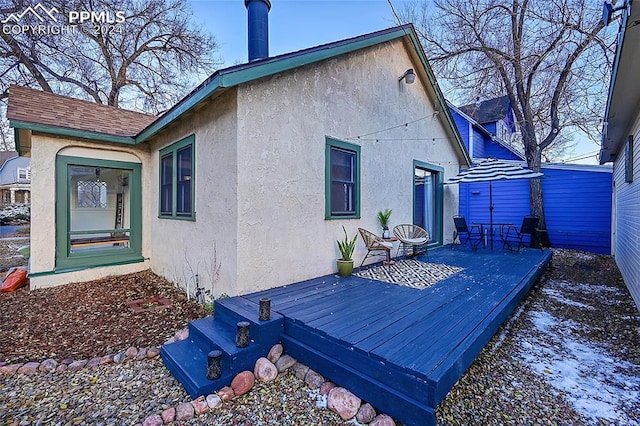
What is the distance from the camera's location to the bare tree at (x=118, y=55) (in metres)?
11.1

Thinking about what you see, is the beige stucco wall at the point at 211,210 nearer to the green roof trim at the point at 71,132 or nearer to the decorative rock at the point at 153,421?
the green roof trim at the point at 71,132

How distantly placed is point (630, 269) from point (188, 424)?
674cm

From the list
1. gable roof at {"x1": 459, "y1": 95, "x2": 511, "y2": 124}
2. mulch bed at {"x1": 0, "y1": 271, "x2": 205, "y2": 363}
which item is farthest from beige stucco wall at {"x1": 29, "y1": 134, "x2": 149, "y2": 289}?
gable roof at {"x1": 459, "y1": 95, "x2": 511, "y2": 124}

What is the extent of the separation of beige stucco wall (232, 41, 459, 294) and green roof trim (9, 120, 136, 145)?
11.8ft

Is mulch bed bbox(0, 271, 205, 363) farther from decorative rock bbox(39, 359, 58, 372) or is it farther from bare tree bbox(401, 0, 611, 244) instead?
bare tree bbox(401, 0, 611, 244)

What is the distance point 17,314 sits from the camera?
4.18 meters

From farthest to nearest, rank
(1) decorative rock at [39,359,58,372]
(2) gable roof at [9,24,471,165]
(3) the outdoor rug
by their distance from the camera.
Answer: (3) the outdoor rug < (2) gable roof at [9,24,471,165] < (1) decorative rock at [39,359,58,372]

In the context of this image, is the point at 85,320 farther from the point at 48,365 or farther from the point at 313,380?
the point at 313,380

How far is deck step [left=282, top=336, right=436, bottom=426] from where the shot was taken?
1953 mm

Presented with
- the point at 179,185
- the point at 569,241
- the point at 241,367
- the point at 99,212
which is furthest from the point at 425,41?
the point at 241,367

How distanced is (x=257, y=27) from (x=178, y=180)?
9.35ft

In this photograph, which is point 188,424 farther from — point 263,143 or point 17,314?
point 17,314

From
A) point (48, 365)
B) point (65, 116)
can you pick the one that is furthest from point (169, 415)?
point (65, 116)

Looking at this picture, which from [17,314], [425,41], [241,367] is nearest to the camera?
[241,367]
